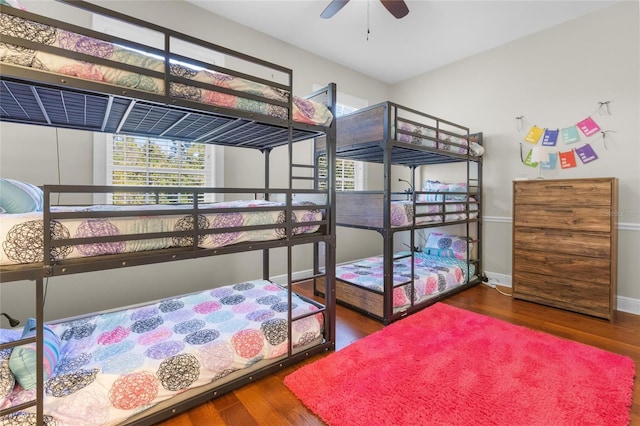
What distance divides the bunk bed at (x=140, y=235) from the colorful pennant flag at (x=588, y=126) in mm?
2959

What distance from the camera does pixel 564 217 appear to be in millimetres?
2961

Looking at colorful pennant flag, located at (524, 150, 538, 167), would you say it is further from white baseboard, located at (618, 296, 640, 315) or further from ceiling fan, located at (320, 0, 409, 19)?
ceiling fan, located at (320, 0, 409, 19)

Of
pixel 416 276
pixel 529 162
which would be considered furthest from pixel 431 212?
pixel 529 162

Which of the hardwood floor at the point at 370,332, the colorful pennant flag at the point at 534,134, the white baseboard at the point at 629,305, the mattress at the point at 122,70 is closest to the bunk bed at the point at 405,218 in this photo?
the hardwood floor at the point at 370,332

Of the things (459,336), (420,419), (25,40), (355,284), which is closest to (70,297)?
(25,40)

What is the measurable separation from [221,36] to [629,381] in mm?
4466

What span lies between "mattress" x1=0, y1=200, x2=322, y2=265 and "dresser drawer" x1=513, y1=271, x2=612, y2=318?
2.76 metres

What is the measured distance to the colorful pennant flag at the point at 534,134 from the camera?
3477 mm

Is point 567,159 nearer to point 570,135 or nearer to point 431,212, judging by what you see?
point 570,135

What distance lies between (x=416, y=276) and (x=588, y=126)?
2.48 metres

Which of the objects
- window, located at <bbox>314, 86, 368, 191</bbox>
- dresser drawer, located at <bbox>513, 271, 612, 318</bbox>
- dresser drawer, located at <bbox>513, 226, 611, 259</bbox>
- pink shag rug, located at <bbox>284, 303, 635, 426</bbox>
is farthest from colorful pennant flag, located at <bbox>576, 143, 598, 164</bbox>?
window, located at <bbox>314, 86, 368, 191</bbox>

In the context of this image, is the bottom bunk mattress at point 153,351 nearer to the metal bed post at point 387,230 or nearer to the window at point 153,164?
the metal bed post at point 387,230

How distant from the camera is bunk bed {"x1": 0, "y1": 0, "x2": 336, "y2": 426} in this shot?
119 centimetres

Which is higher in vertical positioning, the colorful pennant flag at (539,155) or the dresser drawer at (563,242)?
the colorful pennant flag at (539,155)
